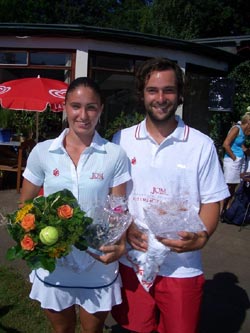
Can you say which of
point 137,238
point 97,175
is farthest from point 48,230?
point 137,238

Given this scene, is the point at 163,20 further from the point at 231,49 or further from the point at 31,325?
the point at 31,325

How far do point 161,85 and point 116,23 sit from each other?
122 ft

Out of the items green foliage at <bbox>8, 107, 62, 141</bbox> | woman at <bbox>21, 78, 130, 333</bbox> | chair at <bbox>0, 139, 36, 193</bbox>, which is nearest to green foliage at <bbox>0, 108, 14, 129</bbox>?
green foliage at <bbox>8, 107, 62, 141</bbox>

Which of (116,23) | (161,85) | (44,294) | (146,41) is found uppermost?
(116,23)

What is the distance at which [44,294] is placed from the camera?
7.52ft

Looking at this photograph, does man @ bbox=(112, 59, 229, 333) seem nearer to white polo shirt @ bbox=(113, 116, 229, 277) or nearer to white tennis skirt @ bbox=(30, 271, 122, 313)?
white polo shirt @ bbox=(113, 116, 229, 277)

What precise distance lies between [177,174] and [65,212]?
66cm

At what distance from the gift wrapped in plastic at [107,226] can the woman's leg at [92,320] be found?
434 mm

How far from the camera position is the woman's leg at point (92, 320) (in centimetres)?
232

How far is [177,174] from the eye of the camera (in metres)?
2.23

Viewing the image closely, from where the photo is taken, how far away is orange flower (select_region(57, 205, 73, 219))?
1952mm

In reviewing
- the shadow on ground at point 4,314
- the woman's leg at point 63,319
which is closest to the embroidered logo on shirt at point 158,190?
the woman's leg at point 63,319

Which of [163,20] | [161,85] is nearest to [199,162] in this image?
[161,85]

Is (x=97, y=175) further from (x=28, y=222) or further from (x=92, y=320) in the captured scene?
(x=92, y=320)
